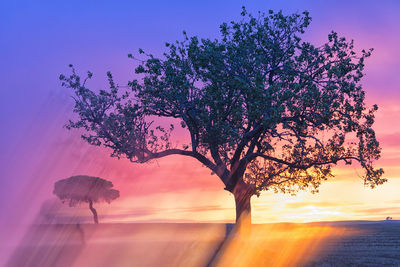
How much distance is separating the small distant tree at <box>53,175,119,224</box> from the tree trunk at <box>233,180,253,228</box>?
42.2 meters

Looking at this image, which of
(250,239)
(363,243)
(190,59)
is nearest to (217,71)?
(190,59)

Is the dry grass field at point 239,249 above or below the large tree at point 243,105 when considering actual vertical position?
below

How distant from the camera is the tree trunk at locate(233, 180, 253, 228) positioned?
31.6m

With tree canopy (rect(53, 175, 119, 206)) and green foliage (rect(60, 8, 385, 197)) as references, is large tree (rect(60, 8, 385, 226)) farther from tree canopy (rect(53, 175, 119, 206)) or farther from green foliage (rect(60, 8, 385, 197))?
tree canopy (rect(53, 175, 119, 206))

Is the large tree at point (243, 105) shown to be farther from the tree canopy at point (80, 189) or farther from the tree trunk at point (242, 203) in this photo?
the tree canopy at point (80, 189)

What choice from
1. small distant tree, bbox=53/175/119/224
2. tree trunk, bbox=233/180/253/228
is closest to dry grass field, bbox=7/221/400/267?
tree trunk, bbox=233/180/253/228

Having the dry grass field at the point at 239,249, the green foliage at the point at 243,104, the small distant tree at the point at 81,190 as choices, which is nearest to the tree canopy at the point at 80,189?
the small distant tree at the point at 81,190

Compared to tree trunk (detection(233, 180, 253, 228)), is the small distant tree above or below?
below

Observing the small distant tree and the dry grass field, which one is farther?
the small distant tree

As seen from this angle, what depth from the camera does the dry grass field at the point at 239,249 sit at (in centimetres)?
2725

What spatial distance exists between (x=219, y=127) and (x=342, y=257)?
10621 millimetres

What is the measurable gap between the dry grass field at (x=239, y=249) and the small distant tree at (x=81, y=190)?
79.4ft

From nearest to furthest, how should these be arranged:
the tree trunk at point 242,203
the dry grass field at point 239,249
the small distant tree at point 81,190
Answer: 1. the dry grass field at point 239,249
2. the tree trunk at point 242,203
3. the small distant tree at point 81,190

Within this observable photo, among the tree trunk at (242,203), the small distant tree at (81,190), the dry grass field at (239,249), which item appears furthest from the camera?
the small distant tree at (81,190)
